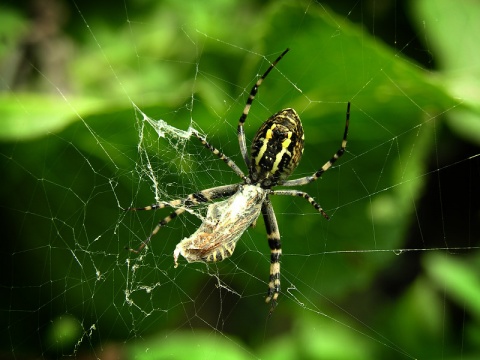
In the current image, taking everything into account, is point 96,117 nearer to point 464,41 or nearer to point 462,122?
point 462,122

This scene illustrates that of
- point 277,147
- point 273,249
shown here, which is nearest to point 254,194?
point 273,249

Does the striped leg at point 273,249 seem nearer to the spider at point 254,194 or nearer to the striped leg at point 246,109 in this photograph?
the spider at point 254,194

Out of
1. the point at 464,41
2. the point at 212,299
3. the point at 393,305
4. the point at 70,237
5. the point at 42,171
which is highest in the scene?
the point at 464,41

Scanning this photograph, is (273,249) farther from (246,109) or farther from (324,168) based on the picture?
(246,109)

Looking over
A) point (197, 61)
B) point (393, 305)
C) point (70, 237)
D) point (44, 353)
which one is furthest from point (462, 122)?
point (44, 353)

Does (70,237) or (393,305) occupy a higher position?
(70,237)

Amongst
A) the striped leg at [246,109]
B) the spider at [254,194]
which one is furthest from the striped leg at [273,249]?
the striped leg at [246,109]
